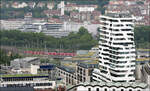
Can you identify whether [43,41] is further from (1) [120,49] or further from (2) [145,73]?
(1) [120,49]

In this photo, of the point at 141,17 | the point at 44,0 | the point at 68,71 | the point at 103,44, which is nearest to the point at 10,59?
the point at 68,71

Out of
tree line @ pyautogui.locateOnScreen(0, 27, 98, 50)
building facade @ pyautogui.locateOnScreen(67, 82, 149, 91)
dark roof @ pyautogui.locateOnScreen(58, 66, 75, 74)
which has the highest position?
building facade @ pyautogui.locateOnScreen(67, 82, 149, 91)

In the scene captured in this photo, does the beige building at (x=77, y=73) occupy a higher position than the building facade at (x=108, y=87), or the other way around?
the building facade at (x=108, y=87)

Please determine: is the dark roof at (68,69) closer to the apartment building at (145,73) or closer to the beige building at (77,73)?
the beige building at (77,73)

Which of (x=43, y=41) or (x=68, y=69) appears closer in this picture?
(x=68, y=69)

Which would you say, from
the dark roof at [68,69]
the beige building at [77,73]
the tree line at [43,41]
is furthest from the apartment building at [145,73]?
the tree line at [43,41]

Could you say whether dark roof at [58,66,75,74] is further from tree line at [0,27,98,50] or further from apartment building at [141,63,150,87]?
tree line at [0,27,98,50]

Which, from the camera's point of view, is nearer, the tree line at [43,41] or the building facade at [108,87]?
the building facade at [108,87]

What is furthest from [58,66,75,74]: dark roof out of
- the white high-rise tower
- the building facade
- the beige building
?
the building facade

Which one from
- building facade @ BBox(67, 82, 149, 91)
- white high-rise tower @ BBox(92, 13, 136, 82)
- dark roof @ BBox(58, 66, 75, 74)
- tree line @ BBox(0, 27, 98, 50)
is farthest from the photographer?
tree line @ BBox(0, 27, 98, 50)

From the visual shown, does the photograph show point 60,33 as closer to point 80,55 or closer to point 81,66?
point 80,55

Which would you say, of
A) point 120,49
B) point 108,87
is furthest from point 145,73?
point 108,87

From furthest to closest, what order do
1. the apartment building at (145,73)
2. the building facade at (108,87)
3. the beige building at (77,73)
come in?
the beige building at (77,73), the apartment building at (145,73), the building facade at (108,87)
